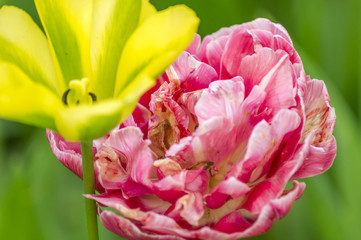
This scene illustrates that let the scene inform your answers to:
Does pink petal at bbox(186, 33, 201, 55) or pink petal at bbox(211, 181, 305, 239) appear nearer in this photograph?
pink petal at bbox(211, 181, 305, 239)

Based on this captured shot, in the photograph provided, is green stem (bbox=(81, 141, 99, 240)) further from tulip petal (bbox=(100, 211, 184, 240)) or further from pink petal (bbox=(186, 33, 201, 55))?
pink petal (bbox=(186, 33, 201, 55))

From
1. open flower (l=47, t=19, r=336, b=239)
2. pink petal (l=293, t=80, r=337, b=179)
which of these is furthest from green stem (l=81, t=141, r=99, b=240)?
pink petal (l=293, t=80, r=337, b=179)

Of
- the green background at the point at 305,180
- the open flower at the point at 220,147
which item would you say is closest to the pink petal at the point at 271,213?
the open flower at the point at 220,147

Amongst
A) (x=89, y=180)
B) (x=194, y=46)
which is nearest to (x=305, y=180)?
(x=194, y=46)

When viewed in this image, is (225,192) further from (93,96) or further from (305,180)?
(305,180)

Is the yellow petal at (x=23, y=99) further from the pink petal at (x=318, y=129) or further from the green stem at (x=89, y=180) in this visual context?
the pink petal at (x=318, y=129)

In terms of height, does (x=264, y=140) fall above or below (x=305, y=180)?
above
